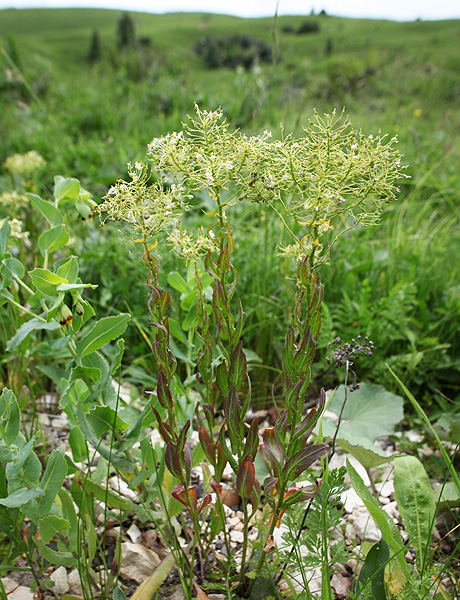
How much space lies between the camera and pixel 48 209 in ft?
4.34

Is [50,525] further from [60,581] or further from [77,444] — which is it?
[60,581]

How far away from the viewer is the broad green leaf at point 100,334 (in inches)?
48.3

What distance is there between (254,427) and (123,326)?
0.45 meters

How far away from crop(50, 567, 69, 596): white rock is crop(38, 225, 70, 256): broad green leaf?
0.96 m

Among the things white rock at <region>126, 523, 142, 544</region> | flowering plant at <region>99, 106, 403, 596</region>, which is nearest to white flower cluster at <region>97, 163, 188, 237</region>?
flowering plant at <region>99, 106, 403, 596</region>

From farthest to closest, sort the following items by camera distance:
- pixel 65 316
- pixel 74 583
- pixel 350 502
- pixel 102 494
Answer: pixel 350 502, pixel 74 583, pixel 102 494, pixel 65 316

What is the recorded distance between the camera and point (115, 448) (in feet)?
4.22

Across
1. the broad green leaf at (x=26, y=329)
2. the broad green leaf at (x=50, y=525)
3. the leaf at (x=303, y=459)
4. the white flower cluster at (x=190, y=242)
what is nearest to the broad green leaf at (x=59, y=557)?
the broad green leaf at (x=50, y=525)

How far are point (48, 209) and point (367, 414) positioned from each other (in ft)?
4.19

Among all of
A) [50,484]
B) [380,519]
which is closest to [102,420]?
[50,484]

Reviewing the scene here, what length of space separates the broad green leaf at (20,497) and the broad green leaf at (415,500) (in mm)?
970

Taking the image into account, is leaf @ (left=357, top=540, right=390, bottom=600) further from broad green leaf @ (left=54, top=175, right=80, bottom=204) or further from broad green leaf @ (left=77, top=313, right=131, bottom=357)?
broad green leaf @ (left=54, top=175, right=80, bottom=204)

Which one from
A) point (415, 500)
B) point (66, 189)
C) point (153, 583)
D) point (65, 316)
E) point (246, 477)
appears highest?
point (66, 189)

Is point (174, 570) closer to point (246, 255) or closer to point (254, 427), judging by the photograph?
point (254, 427)
